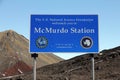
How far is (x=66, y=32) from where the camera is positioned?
24.9 metres

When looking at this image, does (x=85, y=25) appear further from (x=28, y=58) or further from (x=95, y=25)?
(x=28, y=58)

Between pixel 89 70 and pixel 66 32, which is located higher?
pixel 66 32

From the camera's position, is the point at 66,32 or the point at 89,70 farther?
the point at 89,70

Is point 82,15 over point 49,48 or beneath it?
over

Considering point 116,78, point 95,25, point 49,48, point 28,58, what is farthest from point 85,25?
point 28,58

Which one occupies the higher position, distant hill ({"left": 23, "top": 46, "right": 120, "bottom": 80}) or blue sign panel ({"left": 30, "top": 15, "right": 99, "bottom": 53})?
blue sign panel ({"left": 30, "top": 15, "right": 99, "bottom": 53})

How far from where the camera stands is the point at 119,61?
60188 millimetres

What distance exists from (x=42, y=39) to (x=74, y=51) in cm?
186

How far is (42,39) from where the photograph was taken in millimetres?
24969

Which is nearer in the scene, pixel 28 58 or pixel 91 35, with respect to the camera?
pixel 91 35

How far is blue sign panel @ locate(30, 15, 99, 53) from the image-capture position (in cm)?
2470

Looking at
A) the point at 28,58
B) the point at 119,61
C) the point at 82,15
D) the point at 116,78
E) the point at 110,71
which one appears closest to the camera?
the point at 82,15

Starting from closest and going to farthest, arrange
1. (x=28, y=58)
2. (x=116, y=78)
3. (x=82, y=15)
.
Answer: (x=82, y=15), (x=116, y=78), (x=28, y=58)

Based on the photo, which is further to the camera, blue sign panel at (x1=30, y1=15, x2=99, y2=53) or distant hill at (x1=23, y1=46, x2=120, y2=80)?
distant hill at (x1=23, y1=46, x2=120, y2=80)
